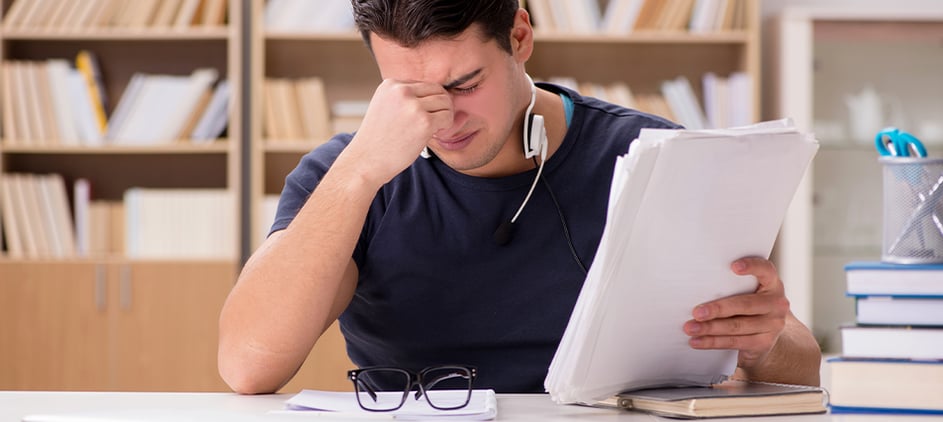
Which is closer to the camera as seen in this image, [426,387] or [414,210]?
[426,387]

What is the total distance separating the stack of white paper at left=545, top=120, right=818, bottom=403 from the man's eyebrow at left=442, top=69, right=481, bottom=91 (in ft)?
1.66

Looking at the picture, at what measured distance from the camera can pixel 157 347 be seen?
3.52m

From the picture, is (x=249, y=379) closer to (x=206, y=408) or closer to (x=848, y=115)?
(x=206, y=408)

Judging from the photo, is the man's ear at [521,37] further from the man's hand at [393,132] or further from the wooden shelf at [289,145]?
the wooden shelf at [289,145]

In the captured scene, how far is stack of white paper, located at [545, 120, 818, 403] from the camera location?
101 cm

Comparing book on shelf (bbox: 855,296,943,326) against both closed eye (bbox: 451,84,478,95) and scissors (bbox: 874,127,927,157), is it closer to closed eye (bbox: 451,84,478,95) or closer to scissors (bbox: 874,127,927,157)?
scissors (bbox: 874,127,927,157)

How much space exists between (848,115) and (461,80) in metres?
2.59

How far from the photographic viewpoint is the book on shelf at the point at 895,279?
1128mm

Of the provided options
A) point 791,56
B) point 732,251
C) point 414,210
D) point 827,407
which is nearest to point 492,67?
point 414,210

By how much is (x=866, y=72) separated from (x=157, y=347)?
8.65 ft

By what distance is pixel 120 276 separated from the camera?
352 centimetres

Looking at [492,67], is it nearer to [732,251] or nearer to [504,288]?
[504,288]

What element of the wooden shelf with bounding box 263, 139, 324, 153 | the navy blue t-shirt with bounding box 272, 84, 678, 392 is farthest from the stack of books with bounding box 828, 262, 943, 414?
the wooden shelf with bounding box 263, 139, 324, 153

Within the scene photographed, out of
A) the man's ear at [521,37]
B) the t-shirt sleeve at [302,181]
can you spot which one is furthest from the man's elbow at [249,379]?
the man's ear at [521,37]
